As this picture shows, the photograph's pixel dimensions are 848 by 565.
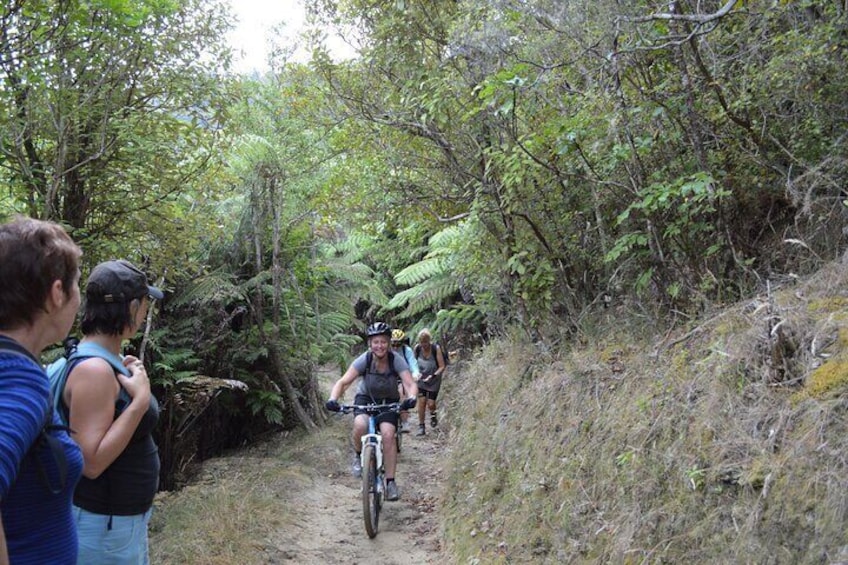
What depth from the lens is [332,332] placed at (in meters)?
13.7

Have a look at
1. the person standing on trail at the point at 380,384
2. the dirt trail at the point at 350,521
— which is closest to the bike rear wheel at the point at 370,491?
the dirt trail at the point at 350,521

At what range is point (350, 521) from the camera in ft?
23.5

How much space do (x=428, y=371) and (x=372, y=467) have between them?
17.4 feet

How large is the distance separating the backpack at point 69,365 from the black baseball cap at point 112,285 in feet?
0.64

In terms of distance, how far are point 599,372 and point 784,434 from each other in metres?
2.64

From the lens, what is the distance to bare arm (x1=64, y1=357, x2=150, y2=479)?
242cm

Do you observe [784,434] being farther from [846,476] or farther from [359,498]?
[359,498]

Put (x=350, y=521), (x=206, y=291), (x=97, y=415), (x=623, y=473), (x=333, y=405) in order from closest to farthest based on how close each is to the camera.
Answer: (x=97, y=415) → (x=623, y=473) → (x=333, y=405) → (x=350, y=521) → (x=206, y=291)

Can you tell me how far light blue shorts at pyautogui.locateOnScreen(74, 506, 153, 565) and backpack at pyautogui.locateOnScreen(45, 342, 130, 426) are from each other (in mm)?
435

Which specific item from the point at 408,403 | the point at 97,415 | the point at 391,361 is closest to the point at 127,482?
the point at 97,415

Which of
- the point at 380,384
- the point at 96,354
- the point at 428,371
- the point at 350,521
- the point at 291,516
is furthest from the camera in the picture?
the point at 428,371

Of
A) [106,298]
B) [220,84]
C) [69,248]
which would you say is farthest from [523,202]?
[69,248]

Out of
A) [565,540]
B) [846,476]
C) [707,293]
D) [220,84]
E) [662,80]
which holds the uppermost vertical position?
[220,84]

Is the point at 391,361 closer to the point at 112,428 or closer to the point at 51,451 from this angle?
the point at 112,428
